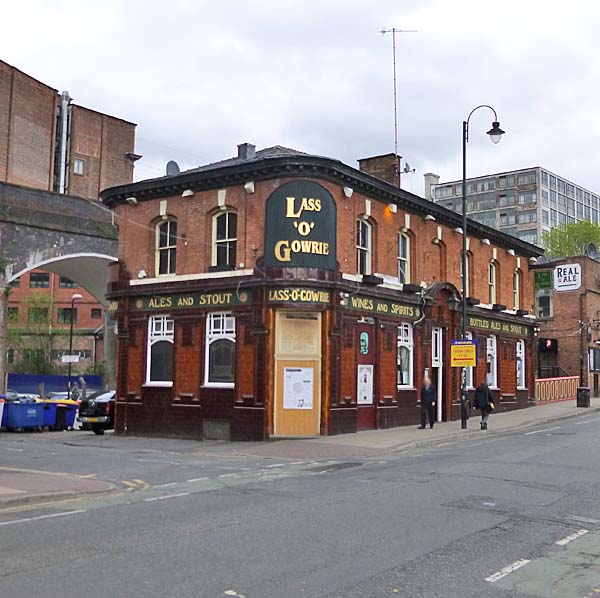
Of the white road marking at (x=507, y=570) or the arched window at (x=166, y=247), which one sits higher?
the arched window at (x=166, y=247)

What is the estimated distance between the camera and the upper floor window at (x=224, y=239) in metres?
24.6

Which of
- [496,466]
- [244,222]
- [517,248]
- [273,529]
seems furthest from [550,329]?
[273,529]

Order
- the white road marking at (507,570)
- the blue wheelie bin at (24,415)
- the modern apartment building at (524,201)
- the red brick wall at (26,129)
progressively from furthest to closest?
the modern apartment building at (524,201) < the red brick wall at (26,129) < the blue wheelie bin at (24,415) < the white road marking at (507,570)

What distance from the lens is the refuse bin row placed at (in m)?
27.9

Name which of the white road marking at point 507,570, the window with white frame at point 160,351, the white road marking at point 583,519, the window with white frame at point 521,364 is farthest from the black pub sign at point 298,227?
→ the window with white frame at point 521,364

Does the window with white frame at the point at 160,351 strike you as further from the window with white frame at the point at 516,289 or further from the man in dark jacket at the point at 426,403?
the window with white frame at the point at 516,289

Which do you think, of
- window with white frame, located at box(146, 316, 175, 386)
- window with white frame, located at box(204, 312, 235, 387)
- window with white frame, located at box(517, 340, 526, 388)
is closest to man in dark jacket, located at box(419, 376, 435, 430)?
window with white frame, located at box(204, 312, 235, 387)

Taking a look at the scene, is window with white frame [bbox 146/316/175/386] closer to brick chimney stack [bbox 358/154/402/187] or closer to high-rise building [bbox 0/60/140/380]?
brick chimney stack [bbox 358/154/402/187]

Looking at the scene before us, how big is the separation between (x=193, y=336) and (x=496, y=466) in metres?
12.2

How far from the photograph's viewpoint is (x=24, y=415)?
28.1 metres

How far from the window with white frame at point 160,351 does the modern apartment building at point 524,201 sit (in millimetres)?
92435

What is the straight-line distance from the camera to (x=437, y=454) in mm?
18547

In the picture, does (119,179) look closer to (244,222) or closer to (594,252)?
(594,252)

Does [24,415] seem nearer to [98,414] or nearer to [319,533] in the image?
[98,414]
